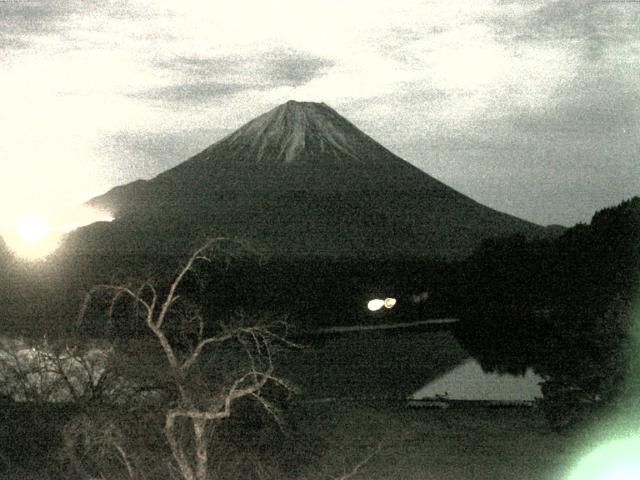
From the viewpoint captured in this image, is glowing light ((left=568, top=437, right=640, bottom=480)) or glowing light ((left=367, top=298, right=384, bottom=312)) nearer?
glowing light ((left=568, top=437, right=640, bottom=480))

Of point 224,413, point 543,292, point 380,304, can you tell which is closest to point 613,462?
point 224,413

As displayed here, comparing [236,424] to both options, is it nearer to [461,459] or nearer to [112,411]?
[112,411]

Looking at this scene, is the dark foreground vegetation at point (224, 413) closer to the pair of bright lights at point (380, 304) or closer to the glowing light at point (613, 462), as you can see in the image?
the glowing light at point (613, 462)

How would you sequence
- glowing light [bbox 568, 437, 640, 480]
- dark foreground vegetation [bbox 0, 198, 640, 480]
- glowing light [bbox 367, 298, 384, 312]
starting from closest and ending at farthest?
dark foreground vegetation [bbox 0, 198, 640, 480]
glowing light [bbox 568, 437, 640, 480]
glowing light [bbox 367, 298, 384, 312]

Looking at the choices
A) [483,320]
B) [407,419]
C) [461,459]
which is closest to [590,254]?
[483,320]

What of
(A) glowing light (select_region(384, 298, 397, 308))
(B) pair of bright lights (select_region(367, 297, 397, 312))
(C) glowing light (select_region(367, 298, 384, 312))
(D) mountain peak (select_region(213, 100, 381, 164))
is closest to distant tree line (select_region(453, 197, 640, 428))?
(A) glowing light (select_region(384, 298, 397, 308))

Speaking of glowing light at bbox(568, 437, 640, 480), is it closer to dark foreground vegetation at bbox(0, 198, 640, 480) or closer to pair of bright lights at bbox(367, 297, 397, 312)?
dark foreground vegetation at bbox(0, 198, 640, 480)

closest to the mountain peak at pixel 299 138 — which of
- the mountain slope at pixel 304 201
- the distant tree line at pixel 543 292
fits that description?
the mountain slope at pixel 304 201
